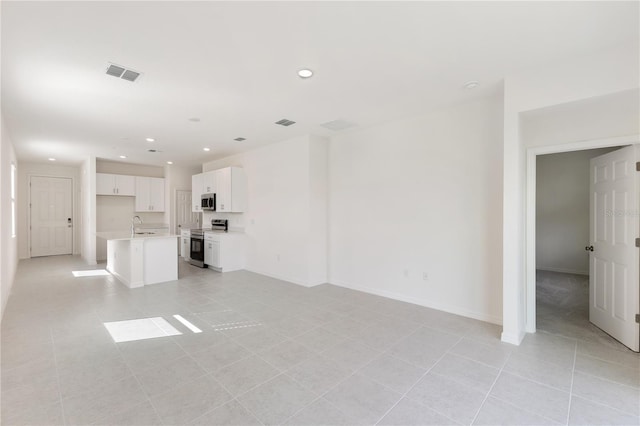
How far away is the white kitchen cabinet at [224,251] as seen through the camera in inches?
255

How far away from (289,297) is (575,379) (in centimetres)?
343

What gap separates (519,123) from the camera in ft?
9.85

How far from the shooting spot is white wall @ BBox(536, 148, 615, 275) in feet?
20.8

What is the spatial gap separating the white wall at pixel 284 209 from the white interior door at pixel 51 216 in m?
5.96

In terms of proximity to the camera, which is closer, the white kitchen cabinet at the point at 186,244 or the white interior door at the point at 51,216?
the white kitchen cabinet at the point at 186,244

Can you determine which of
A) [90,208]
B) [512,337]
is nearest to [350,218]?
[512,337]

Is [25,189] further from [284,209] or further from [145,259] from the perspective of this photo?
[284,209]

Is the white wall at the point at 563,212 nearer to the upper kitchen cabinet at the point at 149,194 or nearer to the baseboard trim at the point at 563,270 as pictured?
the baseboard trim at the point at 563,270

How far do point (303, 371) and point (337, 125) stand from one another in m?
3.60

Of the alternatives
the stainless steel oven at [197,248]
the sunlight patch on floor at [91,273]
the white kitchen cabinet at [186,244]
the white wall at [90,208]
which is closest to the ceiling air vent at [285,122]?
the stainless steel oven at [197,248]

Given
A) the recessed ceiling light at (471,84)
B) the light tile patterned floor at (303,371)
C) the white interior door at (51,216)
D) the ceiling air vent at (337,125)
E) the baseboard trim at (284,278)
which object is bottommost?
the light tile patterned floor at (303,371)

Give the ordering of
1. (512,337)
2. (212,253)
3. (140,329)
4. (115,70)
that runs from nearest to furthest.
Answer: (115,70) < (512,337) < (140,329) < (212,253)

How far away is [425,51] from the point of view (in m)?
2.52

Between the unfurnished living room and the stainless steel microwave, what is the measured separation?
1550mm
